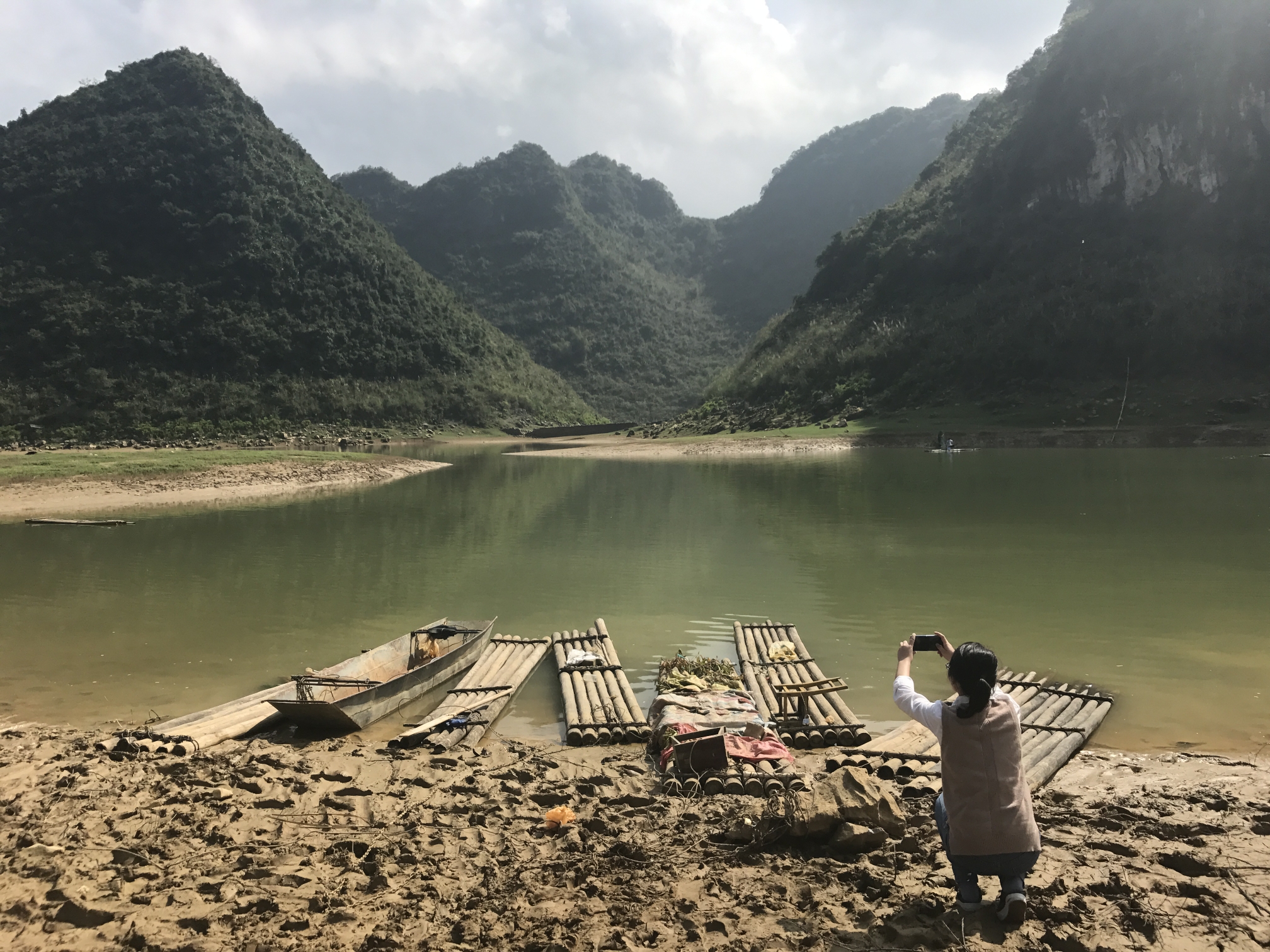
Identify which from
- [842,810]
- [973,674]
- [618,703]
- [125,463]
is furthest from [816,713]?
[125,463]

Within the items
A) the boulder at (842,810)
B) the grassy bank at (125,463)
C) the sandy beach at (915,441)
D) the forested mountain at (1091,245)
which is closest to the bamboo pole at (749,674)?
the boulder at (842,810)

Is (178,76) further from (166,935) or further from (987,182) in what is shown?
(166,935)

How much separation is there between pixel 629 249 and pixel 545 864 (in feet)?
589

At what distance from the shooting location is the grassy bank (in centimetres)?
3159

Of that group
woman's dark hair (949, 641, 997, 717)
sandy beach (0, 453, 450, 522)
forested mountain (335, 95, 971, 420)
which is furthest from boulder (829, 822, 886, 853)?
forested mountain (335, 95, 971, 420)

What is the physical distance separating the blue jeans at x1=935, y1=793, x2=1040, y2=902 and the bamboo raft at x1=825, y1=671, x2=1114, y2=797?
199 centimetres

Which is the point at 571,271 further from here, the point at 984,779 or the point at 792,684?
the point at 984,779

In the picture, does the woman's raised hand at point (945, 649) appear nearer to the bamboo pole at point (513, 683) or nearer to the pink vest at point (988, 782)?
the pink vest at point (988, 782)

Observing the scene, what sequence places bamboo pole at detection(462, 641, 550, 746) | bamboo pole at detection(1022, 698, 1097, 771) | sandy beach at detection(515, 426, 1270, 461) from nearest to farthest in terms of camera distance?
bamboo pole at detection(1022, 698, 1097, 771)
bamboo pole at detection(462, 641, 550, 746)
sandy beach at detection(515, 426, 1270, 461)

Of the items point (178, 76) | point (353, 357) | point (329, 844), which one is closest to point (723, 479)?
point (329, 844)

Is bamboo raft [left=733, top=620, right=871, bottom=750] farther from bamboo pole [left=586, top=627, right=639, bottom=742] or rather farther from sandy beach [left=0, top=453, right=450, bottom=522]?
sandy beach [left=0, top=453, right=450, bottom=522]

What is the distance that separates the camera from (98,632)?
13008 millimetres

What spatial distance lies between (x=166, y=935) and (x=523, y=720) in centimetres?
513

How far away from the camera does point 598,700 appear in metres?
9.37
